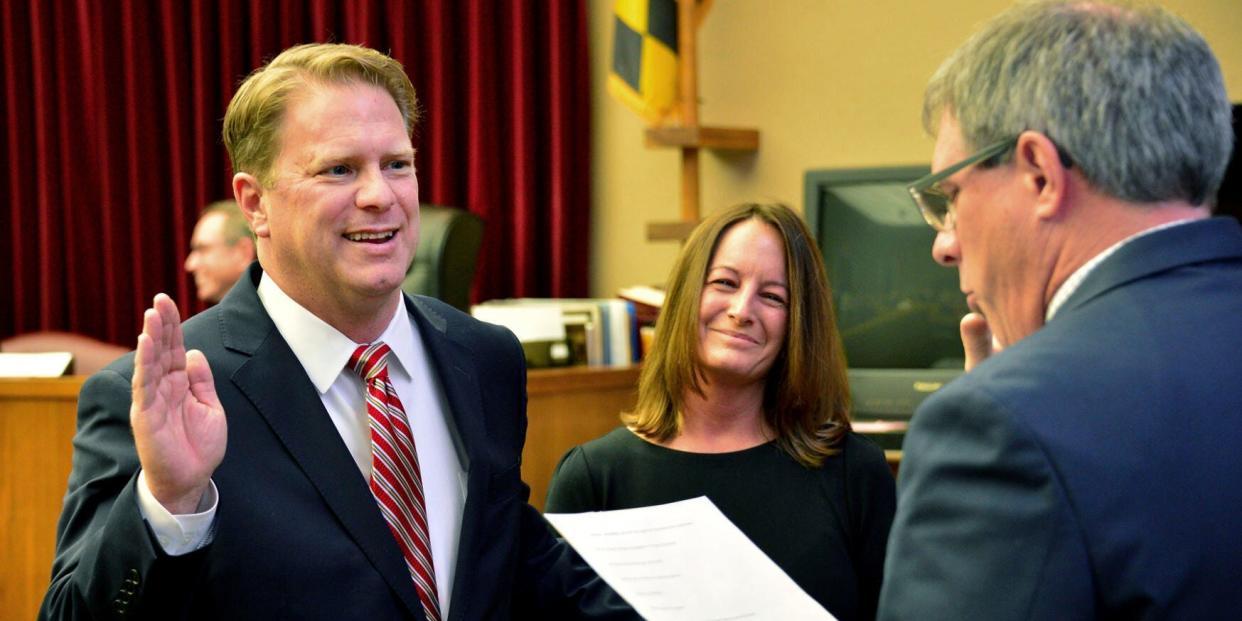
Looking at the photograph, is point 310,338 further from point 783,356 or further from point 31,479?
point 31,479

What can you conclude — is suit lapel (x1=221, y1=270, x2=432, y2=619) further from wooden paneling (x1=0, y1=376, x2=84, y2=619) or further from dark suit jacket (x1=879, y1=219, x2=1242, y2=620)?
wooden paneling (x1=0, y1=376, x2=84, y2=619)

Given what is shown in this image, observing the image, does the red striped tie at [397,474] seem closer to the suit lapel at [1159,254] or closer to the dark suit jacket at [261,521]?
the dark suit jacket at [261,521]

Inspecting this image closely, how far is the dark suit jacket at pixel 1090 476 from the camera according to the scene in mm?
1017

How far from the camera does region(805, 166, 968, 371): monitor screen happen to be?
3980 millimetres

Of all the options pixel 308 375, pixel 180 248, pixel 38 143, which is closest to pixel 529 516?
pixel 308 375

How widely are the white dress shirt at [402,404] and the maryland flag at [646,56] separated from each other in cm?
304

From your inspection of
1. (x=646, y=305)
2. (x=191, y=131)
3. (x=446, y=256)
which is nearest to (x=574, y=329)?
(x=646, y=305)

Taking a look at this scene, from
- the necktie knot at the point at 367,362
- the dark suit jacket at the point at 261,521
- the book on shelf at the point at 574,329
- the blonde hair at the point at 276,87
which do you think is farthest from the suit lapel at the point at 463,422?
the book on shelf at the point at 574,329

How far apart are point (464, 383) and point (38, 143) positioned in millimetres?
4805

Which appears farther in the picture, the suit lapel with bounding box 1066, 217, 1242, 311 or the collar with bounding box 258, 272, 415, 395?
the collar with bounding box 258, 272, 415, 395

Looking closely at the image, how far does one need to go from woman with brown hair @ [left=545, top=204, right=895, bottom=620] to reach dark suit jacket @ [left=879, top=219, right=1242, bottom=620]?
100cm

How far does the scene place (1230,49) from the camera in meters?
3.98

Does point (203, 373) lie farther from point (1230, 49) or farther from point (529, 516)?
point (1230, 49)

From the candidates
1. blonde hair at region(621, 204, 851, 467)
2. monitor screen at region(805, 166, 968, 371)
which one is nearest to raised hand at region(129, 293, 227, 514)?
blonde hair at region(621, 204, 851, 467)
